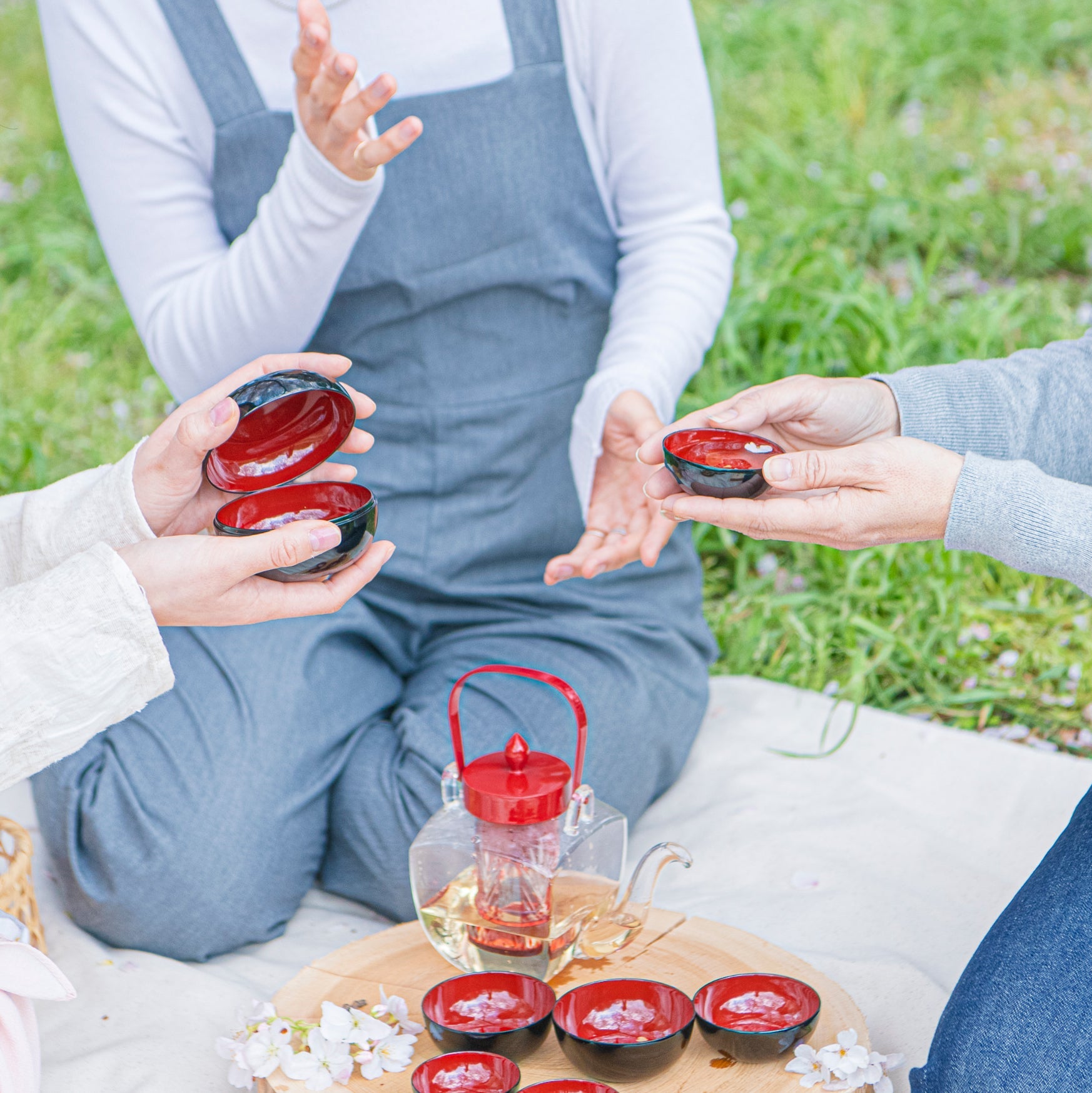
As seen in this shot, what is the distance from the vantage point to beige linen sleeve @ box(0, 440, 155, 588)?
132 centimetres

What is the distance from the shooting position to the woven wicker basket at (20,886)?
144 centimetres

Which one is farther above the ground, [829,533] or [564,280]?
[564,280]

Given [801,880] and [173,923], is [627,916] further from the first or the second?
[173,923]

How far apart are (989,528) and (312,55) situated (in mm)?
911

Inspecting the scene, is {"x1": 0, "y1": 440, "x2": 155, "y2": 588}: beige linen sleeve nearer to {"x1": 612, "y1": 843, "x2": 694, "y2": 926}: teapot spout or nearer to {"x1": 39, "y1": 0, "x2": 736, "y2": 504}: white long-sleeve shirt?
{"x1": 39, "y1": 0, "x2": 736, "y2": 504}: white long-sleeve shirt

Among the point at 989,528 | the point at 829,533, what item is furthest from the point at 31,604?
the point at 989,528

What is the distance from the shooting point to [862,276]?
10.00 feet

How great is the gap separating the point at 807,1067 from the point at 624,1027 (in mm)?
179

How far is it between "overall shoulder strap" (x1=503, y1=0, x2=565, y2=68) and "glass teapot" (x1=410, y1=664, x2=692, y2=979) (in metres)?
0.90

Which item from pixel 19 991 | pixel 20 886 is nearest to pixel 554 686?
pixel 19 991

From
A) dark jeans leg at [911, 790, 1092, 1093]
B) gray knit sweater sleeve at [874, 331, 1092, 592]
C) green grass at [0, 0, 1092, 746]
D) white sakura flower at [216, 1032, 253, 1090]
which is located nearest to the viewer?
dark jeans leg at [911, 790, 1092, 1093]

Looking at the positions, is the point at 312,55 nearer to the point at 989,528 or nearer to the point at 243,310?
the point at 243,310

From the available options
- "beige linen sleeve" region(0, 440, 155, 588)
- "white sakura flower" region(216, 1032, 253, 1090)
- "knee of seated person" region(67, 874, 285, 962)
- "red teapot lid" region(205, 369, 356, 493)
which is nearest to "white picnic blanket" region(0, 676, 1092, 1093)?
"knee of seated person" region(67, 874, 285, 962)

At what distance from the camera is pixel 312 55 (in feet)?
4.62
